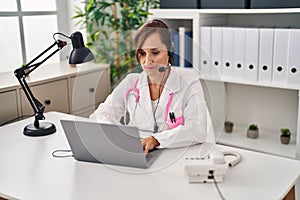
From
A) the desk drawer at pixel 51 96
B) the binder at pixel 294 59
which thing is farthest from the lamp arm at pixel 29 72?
the binder at pixel 294 59

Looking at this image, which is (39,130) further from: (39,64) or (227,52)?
(227,52)

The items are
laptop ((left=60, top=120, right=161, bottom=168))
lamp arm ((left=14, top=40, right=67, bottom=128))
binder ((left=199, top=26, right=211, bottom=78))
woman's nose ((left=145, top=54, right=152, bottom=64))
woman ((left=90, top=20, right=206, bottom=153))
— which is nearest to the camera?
laptop ((left=60, top=120, right=161, bottom=168))

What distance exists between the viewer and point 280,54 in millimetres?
2254

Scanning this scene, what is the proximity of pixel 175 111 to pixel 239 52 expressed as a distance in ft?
3.23

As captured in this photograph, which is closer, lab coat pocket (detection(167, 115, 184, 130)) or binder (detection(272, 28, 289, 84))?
lab coat pocket (detection(167, 115, 184, 130))

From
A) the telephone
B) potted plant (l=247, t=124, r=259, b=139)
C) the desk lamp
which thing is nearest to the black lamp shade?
the desk lamp

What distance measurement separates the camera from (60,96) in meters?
2.45

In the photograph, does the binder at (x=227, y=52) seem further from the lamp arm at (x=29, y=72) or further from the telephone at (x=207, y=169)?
the telephone at (x=207, y=169)

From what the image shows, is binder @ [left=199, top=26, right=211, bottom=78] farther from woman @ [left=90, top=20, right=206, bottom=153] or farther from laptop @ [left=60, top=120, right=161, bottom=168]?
laptop @ [left=60, top=120, right=161, bottom=168]

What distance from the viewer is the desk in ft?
4.02

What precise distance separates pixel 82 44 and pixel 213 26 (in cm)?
115

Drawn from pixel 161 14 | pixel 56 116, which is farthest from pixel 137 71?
pixel 161 14

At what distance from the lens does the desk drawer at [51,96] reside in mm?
2264

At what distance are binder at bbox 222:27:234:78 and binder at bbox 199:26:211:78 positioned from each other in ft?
0.31
